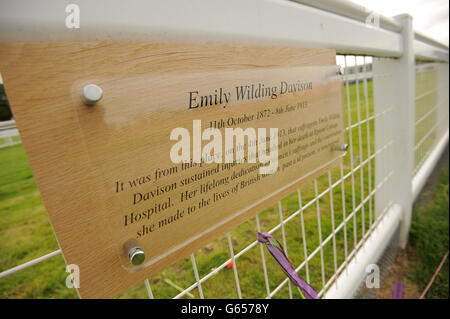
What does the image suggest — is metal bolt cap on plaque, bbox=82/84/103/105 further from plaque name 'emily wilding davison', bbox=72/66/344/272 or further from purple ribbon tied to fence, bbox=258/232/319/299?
purple ribbon tied to fence, bbox=258/232/319/299

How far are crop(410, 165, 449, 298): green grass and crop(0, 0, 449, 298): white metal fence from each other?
0.44ft

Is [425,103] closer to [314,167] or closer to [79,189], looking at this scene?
[314,167]

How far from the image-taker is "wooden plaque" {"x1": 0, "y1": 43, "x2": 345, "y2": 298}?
39cm

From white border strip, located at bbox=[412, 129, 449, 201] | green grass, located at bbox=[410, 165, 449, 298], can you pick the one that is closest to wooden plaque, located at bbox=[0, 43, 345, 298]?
green grass, located at bbox=[410, 165, 449, 298]

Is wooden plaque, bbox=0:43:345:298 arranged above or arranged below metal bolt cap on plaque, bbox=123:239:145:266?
above

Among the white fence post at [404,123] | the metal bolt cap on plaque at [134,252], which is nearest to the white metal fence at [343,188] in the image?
the white fence post at [404,123]

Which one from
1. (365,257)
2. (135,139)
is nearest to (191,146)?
(135,139)

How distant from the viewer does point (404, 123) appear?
6.04ft

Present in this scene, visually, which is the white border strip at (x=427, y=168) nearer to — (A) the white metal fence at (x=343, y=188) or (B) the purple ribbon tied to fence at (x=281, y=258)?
(A) the white metal fence at (x=343, y=188)

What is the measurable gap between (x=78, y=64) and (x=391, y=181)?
89.9 inches

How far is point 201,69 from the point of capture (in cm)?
56

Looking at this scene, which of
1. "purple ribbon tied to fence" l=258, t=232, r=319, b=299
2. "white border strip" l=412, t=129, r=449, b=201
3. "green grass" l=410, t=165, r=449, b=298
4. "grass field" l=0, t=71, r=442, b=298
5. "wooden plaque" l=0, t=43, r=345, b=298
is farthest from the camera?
"white border strip" l=412, t=129, r=449, b=201

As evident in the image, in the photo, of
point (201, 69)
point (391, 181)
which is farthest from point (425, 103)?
point (201, 69)

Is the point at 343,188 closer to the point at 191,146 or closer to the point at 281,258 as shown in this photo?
the point at 281,258
